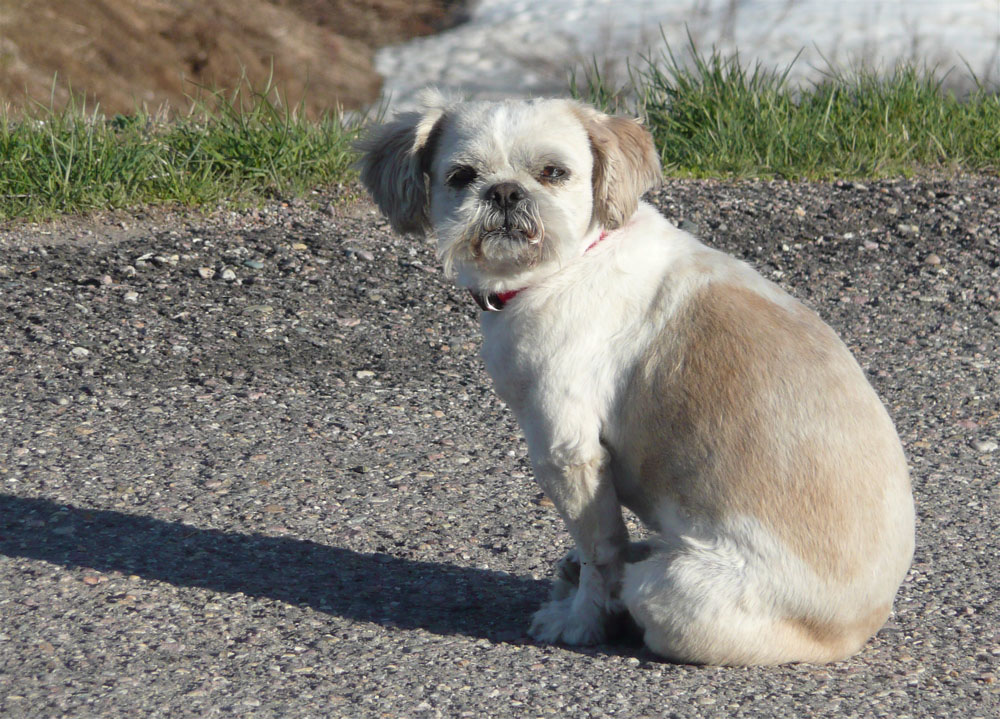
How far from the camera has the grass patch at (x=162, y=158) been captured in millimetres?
6254

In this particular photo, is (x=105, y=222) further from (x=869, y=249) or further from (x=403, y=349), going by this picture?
(x=869, y=249)

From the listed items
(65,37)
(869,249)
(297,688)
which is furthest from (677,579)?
(65,37)

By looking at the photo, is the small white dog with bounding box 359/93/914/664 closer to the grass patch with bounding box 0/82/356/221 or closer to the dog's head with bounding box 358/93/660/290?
the dog's head with bounding box 358/93/660/290

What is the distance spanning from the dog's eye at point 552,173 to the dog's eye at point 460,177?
18cm

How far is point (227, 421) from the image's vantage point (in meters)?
4.70

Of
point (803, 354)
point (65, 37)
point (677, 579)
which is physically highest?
point (803, 354)

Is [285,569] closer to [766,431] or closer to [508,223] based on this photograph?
[508,223]

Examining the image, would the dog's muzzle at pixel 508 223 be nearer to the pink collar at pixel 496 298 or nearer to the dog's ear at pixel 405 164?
the pink collar at pixel 496 298

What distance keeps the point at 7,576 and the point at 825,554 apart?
2.27 m

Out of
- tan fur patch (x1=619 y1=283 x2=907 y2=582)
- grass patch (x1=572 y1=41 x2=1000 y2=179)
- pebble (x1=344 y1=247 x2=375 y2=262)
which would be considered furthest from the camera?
grass patch (x1=572 y1=41 x2=1000 y2=179)

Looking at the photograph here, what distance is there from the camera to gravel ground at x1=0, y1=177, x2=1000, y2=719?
2980 millimetres

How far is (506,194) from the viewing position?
307cm

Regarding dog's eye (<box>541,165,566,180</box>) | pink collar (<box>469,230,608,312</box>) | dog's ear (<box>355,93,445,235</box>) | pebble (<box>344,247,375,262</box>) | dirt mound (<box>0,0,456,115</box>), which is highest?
dog's eye (<box>541,165,566,180</box>)

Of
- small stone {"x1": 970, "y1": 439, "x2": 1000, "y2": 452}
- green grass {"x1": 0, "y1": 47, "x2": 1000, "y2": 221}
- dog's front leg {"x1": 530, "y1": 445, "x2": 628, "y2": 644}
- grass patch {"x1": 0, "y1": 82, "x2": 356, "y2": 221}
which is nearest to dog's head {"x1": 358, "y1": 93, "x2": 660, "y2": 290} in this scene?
dog's front leg {"x1": 530, "y1": 445, "x2": 628, "y2": 644}
